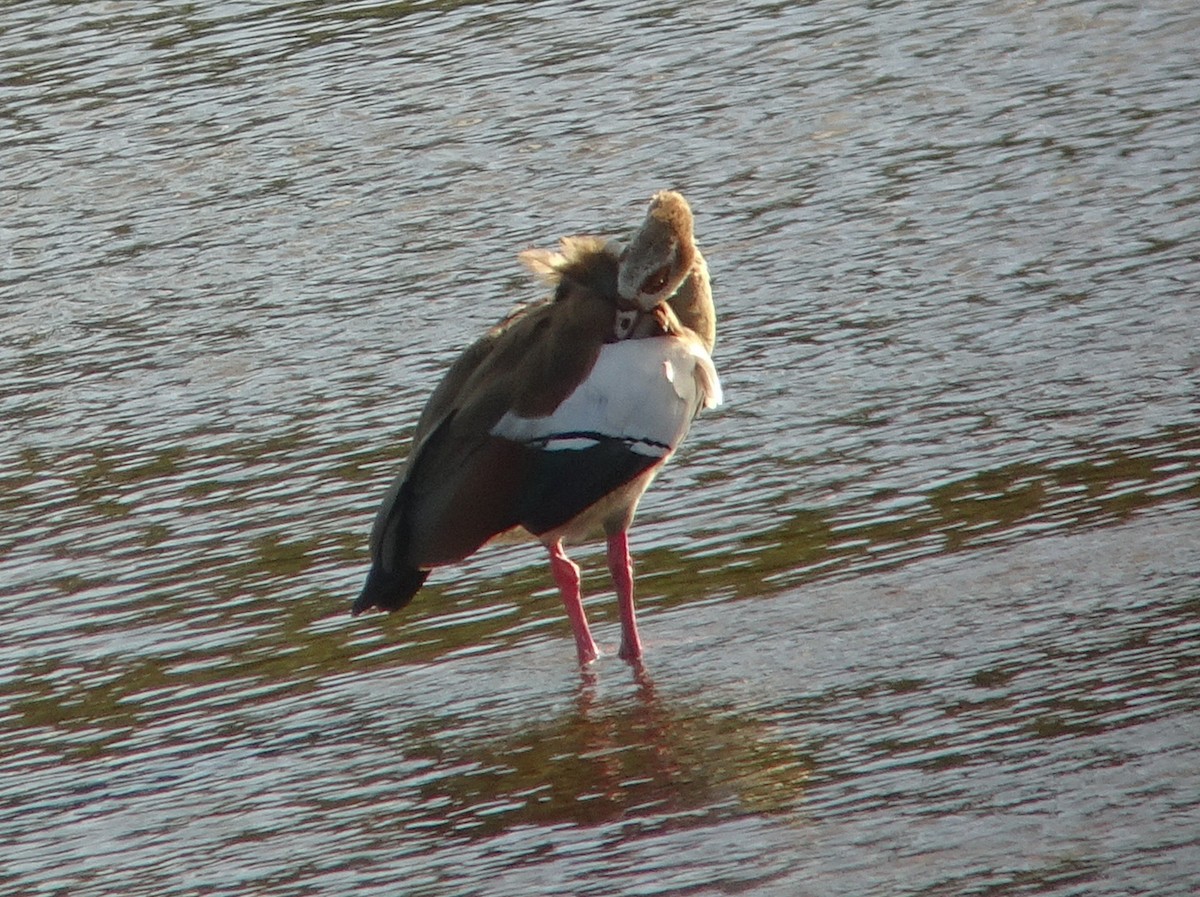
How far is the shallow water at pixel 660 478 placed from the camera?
208 inches

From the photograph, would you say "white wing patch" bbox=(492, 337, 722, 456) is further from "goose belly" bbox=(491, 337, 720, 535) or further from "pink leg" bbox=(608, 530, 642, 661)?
"pink leg" bbox=(608, 530, 642, 661)

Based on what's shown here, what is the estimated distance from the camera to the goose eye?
6.52 meters

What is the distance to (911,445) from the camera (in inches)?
300

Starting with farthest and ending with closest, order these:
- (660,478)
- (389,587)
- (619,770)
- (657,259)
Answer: (660,478) → (657,259) → (389,587) → (619,770)

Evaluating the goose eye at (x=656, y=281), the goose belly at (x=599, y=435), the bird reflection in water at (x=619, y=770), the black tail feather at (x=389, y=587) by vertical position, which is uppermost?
the goose eye at (x=656, y=281)

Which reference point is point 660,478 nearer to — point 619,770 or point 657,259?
point 657,259

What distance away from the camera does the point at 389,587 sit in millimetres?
6340

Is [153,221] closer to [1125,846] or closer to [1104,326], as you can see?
[1104,326]

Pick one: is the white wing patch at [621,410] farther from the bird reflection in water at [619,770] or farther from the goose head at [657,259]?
the bird reflection in water at [619,770]

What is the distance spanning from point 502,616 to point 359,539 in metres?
0.81

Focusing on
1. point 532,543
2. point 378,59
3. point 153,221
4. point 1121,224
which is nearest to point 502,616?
point 532,543

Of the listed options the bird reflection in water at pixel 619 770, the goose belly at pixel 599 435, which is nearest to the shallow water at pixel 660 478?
the bird reflection in water at pixel 619 770

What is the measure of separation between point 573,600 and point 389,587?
0.60 m

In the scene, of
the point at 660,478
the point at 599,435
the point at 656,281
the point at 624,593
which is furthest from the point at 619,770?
the point at 660,478
